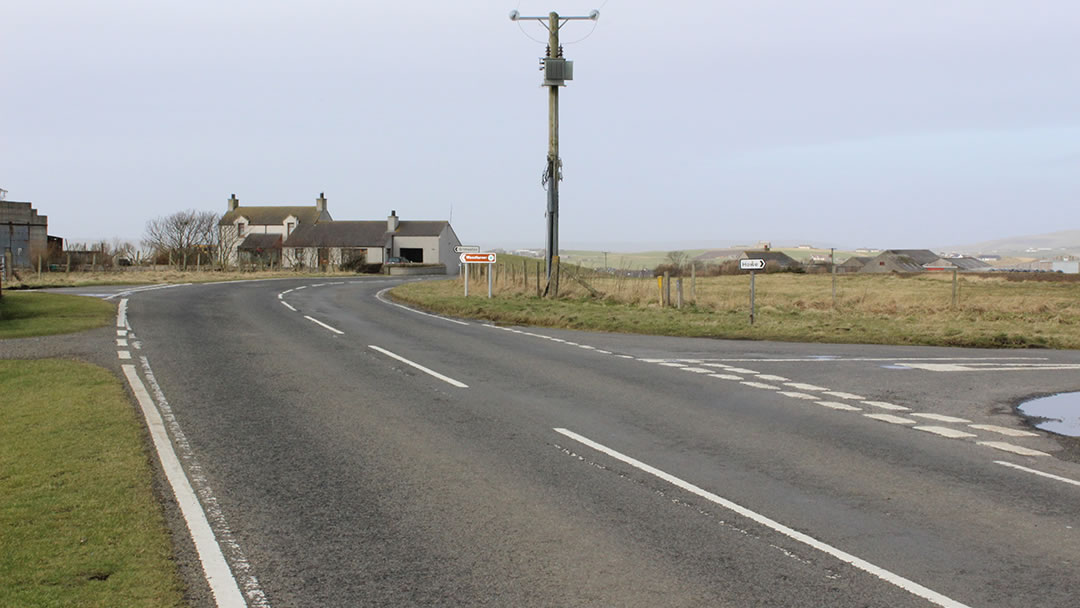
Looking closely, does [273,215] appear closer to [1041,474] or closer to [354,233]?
[354,233]

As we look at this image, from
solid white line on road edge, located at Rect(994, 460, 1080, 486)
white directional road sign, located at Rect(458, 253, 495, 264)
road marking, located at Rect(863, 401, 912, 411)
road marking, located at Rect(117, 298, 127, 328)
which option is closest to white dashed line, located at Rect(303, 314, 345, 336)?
road marking, located at Rect(117, 298, 127, 328)

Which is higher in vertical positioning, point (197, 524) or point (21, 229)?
point (21, 229)

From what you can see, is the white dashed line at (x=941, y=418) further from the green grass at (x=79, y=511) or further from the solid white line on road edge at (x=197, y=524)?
the green grass at (x=79, y=511)

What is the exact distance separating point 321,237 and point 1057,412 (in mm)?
97420

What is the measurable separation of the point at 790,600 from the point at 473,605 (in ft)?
5.40

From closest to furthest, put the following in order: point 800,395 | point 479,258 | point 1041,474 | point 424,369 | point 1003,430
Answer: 1. point 1041,474
2. point 1003,430
3. point 800,395
4. point 424,369
5. point 479,258

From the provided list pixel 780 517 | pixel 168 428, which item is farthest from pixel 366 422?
pixel 780 517

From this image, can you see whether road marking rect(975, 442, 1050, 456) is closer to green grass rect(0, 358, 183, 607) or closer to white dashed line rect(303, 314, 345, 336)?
green grass rect(0, 358, 183, 607)

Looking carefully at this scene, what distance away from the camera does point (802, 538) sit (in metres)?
5.79

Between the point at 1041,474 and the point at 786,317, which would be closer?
the point at 1041,474

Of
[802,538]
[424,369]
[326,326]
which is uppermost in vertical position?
[326,326]

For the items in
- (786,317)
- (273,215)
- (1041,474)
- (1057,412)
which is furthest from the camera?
(273,215)

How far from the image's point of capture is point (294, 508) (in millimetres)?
6355

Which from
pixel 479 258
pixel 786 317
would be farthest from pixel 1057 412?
pixel 479 258
